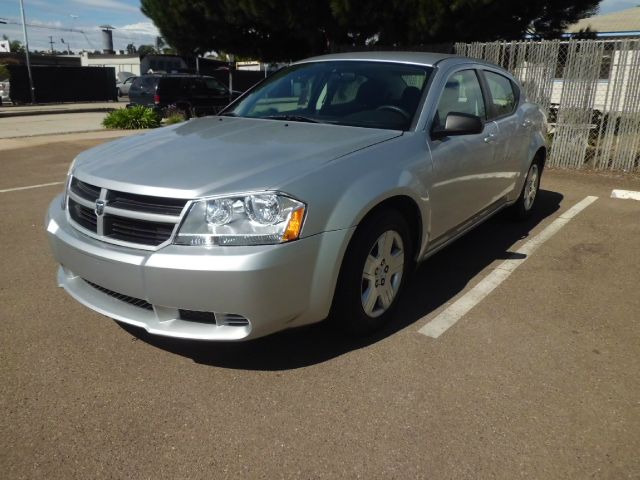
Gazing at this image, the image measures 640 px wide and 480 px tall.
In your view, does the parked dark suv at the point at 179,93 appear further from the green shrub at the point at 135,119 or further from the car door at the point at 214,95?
the green shrub at the point at 135,119

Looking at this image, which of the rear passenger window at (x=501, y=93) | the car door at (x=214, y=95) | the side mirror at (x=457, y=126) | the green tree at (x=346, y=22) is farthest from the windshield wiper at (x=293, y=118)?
the car door at (x=214, y=95)

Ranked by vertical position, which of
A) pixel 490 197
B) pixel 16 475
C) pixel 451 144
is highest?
pixel 451 144

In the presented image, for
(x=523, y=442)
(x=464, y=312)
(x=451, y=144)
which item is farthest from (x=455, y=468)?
(x=451, y=144)

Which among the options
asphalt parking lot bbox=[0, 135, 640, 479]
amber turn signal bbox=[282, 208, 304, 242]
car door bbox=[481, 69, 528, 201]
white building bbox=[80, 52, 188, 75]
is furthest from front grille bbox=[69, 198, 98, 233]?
white building bbox=[80, 52, 188, 75]

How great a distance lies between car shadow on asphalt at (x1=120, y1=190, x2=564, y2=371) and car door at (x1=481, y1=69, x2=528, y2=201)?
57 centimetres

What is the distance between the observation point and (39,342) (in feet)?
10.8

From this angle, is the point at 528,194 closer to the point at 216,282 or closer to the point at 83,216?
the point at 216,282

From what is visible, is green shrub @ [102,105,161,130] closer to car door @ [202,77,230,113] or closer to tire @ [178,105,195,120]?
tire @ [178,105,195,120]

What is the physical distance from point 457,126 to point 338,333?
1.50m

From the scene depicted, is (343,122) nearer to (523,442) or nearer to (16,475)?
(523,442)

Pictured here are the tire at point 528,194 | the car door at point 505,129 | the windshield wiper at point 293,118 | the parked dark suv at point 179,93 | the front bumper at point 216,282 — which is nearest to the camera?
the front bumper at point 216,282

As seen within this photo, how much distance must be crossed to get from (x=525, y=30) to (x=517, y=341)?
43.8ft

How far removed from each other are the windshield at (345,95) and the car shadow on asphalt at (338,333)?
123cm

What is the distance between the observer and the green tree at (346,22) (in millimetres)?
12797
